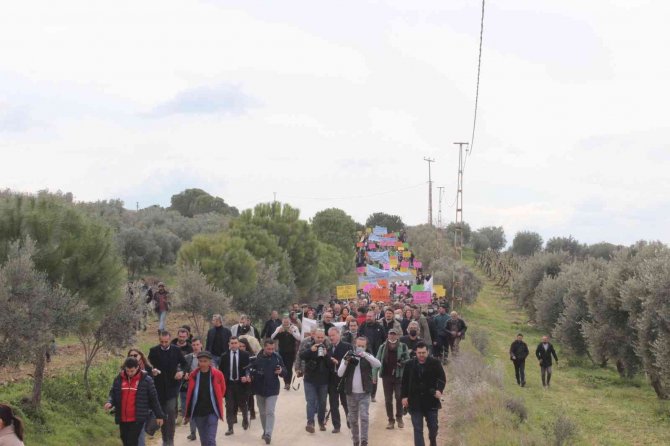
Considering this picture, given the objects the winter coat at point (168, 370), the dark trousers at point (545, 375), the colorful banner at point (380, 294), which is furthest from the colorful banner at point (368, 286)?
the winter coat at point (168, 370)

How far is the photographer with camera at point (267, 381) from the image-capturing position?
13.2 meters

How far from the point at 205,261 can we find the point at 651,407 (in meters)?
17.5

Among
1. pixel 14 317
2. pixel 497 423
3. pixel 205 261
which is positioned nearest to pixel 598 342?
pixel 205 261

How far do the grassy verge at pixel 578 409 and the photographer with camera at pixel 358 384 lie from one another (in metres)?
1.73

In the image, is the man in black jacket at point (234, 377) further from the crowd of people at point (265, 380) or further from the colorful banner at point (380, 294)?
the colorful banner at point (380, 294)

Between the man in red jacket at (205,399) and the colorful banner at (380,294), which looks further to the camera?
the colorful banner at (380,294)

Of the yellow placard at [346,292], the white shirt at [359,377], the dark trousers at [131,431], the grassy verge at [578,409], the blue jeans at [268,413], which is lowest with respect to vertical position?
the grassy verge at [578,409]

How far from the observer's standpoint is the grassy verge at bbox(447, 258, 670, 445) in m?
12.8

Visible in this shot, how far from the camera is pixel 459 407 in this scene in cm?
1556

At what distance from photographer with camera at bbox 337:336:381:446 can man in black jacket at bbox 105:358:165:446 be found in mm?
3830

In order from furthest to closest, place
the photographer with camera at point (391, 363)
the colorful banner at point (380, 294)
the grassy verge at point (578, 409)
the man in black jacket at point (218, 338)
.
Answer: the colorful banner at point (380, 294)
the man in black jacket at point (218, 338)
the photographer with camera at point (391, 363)
the grassy verge at point (578, 409)

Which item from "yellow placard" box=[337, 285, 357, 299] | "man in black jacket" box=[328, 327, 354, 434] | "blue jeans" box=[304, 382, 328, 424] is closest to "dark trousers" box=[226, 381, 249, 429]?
"blue jeans" box=[304, 382, 328, 424]

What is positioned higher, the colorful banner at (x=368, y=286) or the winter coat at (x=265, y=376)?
the colorful banner at (x=368, y=286)

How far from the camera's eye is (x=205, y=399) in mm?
10969
